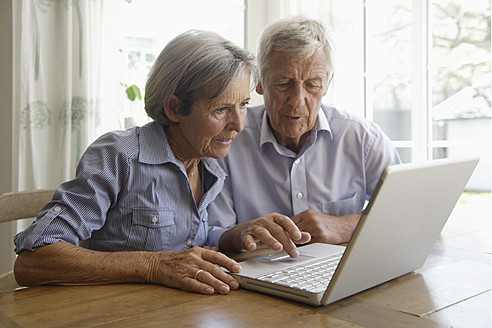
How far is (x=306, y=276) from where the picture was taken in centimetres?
93

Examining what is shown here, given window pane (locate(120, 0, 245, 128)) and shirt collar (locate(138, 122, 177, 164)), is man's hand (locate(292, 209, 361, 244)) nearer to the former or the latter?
shirt collar (locate(138, 122, 177, 164))

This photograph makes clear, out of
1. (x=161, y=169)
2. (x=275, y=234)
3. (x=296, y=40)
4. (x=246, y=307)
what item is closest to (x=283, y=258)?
(x=275, y=234)

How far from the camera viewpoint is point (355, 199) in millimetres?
1661

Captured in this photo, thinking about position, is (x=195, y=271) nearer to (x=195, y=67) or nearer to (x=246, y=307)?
(x=246, y=307)

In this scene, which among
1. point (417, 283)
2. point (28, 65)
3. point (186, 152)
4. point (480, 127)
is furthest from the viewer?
point (480, 127)

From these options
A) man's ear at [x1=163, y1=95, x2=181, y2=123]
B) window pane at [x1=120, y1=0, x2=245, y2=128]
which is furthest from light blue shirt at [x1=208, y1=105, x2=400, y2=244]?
window pane at [x1=120, y1=0, x2=245, y2=128]

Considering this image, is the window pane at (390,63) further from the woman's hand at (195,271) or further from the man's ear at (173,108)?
the woman's hand at (195,271)

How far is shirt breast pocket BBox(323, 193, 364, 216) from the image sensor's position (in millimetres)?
1632

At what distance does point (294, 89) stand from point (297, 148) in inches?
8.6

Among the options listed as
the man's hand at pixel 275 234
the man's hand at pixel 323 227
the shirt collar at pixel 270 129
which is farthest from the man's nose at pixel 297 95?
the man's hand at pixel 275 234

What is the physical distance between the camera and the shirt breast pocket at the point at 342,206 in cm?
163

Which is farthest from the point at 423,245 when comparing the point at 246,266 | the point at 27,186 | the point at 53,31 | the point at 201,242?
the point at 53,31

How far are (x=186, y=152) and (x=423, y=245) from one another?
25.0 inches

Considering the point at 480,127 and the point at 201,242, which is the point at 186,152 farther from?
the point at 480,127
